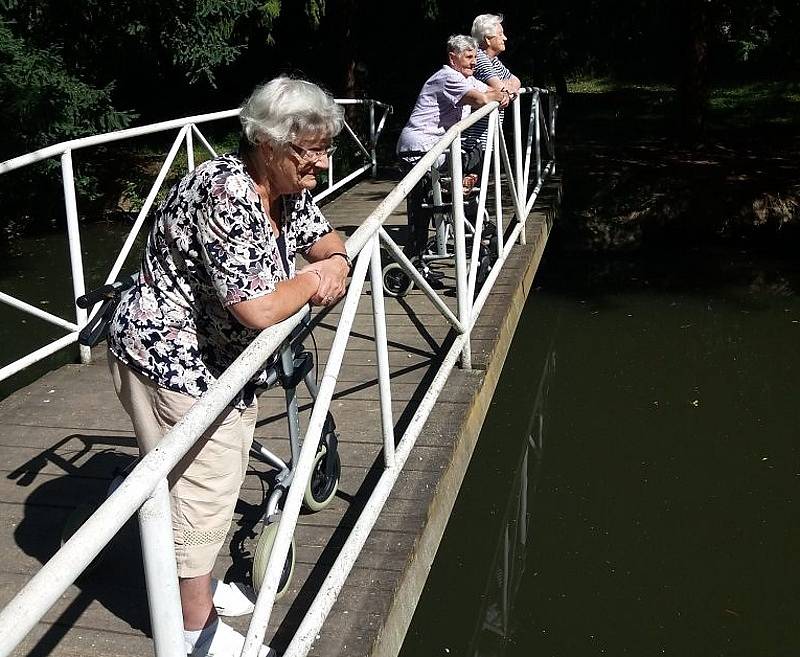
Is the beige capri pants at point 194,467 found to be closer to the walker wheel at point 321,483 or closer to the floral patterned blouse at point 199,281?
the floral patterned blouse at point 199,281

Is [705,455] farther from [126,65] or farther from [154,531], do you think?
[126,65]

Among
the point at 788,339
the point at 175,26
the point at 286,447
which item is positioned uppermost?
the point at 175,26

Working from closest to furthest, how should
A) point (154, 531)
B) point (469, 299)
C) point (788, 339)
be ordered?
point (154, 531) → point (469, 299) → point (788, 339)

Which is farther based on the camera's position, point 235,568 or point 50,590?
point 235,568

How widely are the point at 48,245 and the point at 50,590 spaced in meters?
9.85

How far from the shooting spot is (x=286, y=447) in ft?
11.8

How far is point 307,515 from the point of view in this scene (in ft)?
10.0

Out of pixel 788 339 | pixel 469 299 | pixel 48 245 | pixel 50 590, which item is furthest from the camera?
pixel 48 245

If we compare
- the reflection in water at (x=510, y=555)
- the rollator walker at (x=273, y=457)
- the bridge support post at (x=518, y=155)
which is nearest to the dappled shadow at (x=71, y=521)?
the rollator walker at (x=273, y=457)

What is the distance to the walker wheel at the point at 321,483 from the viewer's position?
3.00m

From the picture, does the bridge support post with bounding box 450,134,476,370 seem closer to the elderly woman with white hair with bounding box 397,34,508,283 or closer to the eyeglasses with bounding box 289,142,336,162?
the elderly woman with white hair with bounding box 397,34,508,283

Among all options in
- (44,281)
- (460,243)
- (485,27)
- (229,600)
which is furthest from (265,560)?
(44,281)

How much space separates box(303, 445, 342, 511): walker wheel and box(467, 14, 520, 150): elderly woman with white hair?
2932mm

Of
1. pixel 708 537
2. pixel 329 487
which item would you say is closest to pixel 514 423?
pixel 708 537
